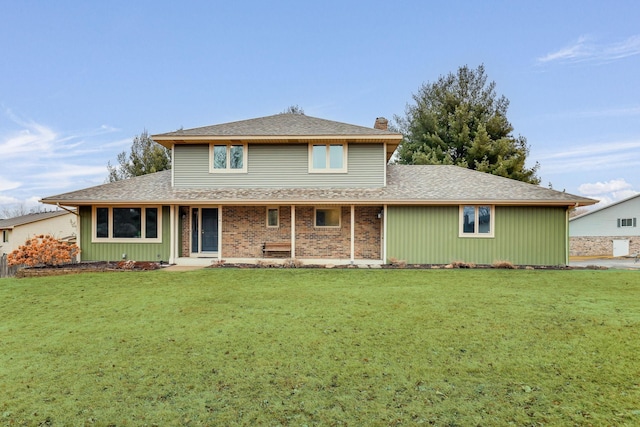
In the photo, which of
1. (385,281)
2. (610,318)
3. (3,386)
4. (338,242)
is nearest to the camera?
(3,386)

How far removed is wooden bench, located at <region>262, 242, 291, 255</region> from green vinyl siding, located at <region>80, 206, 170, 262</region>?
3.71m

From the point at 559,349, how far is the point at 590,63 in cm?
1949

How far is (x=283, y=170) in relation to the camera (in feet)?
49.5

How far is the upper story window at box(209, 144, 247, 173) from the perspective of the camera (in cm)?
1518

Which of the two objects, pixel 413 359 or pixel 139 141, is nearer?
pixel 413 359

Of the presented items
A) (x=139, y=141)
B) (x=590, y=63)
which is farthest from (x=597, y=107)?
(x=139, y=141)

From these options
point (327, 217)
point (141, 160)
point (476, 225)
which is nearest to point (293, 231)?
point (327, 217)

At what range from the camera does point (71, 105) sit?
A: 2212cm

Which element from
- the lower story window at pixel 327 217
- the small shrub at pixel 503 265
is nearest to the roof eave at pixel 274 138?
the lower story window at pixel 327 217

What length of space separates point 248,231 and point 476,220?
8.71 m

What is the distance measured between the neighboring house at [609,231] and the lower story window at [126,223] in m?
28.4

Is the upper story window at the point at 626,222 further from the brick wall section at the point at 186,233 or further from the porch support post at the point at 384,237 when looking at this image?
the brick wall section at the point at 186,233

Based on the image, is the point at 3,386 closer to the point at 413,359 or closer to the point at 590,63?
Answer: the point at 413,359

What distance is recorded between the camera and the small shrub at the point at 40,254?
42.2 ft
